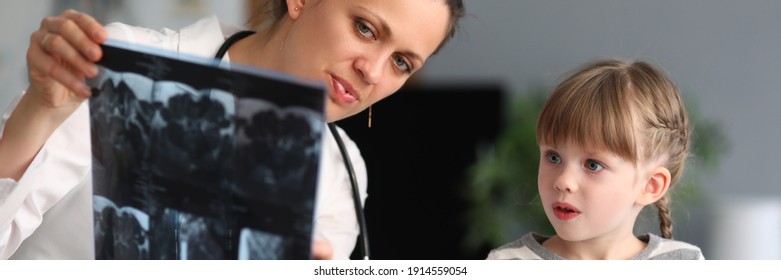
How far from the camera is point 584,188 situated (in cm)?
67

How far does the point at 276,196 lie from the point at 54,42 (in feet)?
0.68

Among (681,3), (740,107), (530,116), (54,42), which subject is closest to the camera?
(54,42)

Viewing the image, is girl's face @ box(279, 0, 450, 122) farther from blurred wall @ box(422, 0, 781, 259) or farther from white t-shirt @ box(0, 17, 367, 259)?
blurred wall @ box(422, 0, 781, 259)

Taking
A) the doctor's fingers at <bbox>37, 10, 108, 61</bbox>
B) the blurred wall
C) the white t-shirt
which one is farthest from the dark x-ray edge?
the blurred wall

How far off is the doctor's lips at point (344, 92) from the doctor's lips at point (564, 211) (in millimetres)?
190

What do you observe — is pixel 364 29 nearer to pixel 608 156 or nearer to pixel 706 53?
pixel 608 156

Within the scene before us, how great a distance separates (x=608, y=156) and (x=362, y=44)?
0.22m

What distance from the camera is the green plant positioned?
55.0 inches

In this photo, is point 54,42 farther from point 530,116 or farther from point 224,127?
point 530,116

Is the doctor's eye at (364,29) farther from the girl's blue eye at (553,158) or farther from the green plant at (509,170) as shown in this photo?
the green plant at (509,170)

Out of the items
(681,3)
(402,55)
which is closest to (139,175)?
(402,55)

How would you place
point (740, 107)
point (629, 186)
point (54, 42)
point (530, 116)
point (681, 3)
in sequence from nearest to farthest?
point (54, 42) < point (629, 186) < point (681, 3) < point (740, 107) < point (530, 116)

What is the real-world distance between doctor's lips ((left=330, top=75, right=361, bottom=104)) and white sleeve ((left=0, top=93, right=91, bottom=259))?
219 mm

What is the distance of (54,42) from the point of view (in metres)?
0.57
